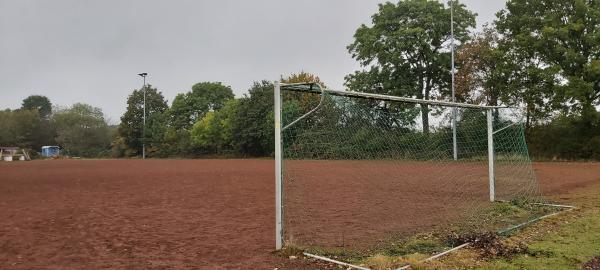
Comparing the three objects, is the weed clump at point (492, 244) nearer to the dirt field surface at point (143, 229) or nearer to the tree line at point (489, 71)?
the dirt field surface at point (143, 229)

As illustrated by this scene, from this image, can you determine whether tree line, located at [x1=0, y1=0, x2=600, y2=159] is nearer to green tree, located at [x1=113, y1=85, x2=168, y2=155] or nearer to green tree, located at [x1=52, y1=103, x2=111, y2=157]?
green tree, located at [x1=113, y1=85, x2=168, y2=155]

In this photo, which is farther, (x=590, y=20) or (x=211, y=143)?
(x=211, y=143)

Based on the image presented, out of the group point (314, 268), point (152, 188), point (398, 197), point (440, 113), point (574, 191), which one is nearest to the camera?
point (314, 268)

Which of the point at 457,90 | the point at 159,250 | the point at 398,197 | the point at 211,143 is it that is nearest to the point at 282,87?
the point at 159,250

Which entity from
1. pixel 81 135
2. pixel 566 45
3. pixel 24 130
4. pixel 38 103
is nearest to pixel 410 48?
pixel 566 45

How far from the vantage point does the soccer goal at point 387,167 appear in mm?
6234

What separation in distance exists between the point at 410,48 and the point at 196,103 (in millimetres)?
38762

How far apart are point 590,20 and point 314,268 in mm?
27870

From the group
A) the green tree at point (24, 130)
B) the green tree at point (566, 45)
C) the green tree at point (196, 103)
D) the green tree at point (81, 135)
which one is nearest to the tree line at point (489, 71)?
the green tree at point (566, 45)

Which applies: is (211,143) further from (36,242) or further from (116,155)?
(36,242)

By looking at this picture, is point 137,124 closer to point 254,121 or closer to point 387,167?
point 254,121

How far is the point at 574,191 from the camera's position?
1135 cm

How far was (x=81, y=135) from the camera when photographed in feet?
235

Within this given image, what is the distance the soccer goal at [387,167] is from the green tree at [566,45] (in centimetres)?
1570
